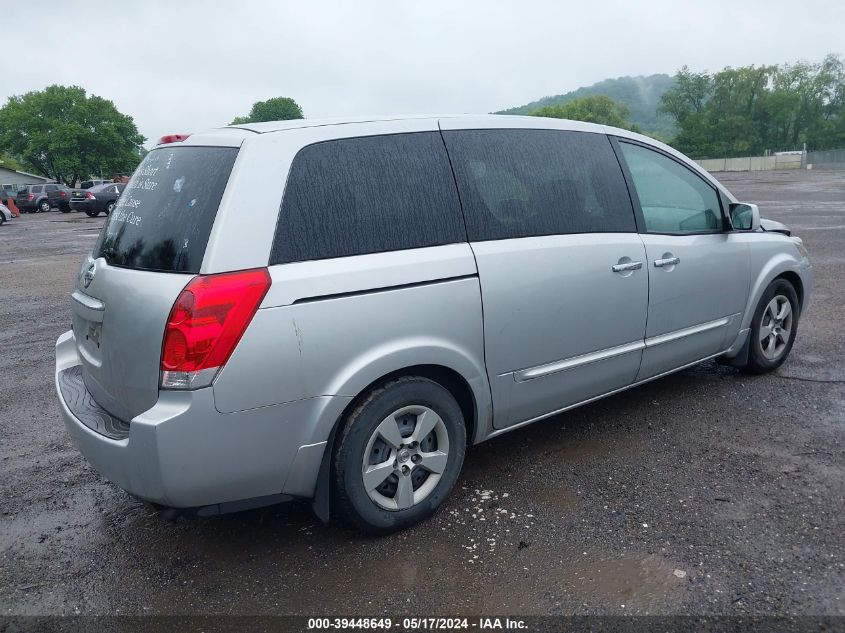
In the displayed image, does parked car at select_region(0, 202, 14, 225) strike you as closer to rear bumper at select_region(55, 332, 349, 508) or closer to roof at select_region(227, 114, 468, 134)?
roof at select_region(227, 114, 468, 134)

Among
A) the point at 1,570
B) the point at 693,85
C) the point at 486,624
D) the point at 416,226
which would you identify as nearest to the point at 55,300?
the point at 1,570

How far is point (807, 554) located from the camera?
116 inches

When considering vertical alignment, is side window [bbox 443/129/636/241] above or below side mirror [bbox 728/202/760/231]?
above

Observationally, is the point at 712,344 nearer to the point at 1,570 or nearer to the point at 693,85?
the point at 1,570

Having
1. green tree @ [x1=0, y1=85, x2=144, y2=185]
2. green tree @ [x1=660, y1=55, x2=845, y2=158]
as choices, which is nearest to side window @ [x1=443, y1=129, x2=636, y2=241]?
green tree @ [x1=0, y1=85, x2=144, y2=185]

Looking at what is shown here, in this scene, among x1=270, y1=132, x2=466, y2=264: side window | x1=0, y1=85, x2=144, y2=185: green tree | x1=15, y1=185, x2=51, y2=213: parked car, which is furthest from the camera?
x1=0, y1=85, x2=144, y2=185: green tree

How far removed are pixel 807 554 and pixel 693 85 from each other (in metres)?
119

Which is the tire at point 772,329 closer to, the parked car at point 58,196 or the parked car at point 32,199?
the parked car at point 58,196

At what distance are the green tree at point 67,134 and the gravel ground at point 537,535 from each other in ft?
263

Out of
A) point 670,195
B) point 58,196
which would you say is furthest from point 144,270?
point 58,196

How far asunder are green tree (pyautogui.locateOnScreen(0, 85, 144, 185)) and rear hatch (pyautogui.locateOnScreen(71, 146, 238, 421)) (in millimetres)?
80454

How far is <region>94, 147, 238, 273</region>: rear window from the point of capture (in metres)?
2.84

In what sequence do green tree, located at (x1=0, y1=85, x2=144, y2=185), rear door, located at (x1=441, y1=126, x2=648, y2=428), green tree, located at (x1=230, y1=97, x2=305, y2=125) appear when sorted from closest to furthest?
1. rear door, located at (x1=441, y1=126, x2=648, y2=428)
2. green tree, located at (x1=0, y1=85, x2=144, y2=185)
3. green tree, located at (x1=230, y1=97, x2=305, y2=125)

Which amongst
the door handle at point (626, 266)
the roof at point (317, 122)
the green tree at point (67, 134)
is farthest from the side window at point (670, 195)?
the green tree at point (67, 134)
